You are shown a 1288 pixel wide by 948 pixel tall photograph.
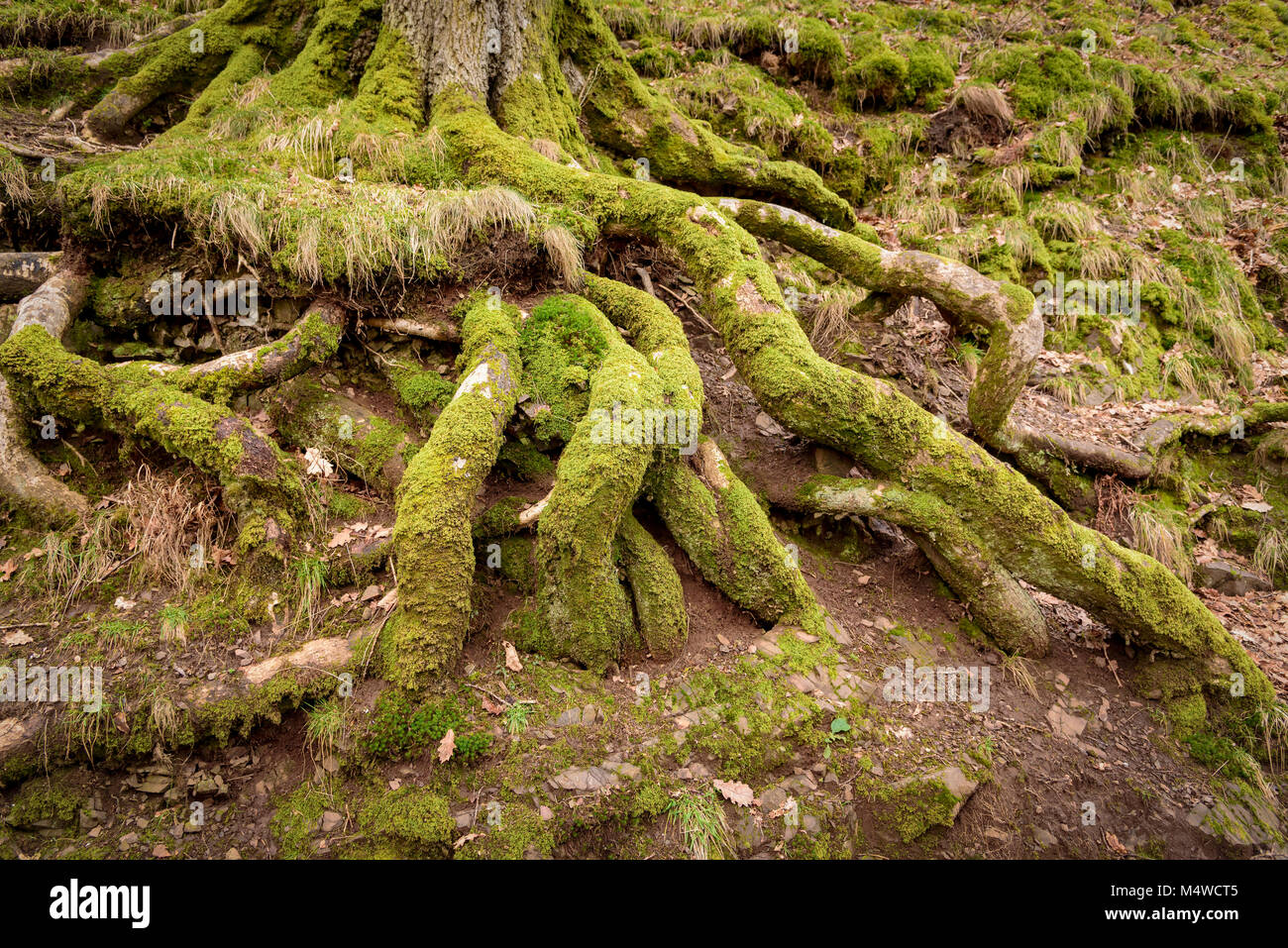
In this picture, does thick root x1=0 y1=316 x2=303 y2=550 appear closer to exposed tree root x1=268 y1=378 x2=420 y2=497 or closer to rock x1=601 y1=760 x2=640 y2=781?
exposed tree root x1=268 y1=378 x2=420 y2=497

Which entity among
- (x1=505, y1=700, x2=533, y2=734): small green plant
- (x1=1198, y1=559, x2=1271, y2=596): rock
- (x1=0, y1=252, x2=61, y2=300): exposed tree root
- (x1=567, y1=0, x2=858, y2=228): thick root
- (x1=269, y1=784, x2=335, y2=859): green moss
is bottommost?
→ (x1=269, y1=784, x2=335, y2=859): green moss

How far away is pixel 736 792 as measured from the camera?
11.4ft

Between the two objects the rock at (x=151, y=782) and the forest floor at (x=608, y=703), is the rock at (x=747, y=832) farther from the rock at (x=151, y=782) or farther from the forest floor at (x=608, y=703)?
the rock at (x=151, y=782)

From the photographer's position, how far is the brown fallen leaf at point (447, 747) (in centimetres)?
334

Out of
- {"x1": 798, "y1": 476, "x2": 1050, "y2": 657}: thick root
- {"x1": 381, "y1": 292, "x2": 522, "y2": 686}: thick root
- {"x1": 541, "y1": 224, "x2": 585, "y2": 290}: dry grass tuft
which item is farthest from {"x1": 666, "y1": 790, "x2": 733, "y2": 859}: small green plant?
{"x1": 541, "y1": 224, "x2": 585, "y2": 290}: dry grass tuft

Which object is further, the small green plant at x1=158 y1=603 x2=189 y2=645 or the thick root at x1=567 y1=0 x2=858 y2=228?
the thick root at x1=567 y1=0 x2=858 y2=228

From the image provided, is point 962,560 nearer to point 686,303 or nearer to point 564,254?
point 686,303

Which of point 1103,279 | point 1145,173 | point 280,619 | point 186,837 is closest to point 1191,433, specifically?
Result: point 1103,279

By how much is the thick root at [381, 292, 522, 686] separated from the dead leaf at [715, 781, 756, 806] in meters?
1.74

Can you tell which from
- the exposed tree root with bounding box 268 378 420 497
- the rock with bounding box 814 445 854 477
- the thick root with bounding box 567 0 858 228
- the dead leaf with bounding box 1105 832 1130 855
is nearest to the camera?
the dead leaf with bounding box 1105 832 1130 855

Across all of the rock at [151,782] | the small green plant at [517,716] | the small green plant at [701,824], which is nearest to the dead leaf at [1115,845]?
the small green plant at [701,824]

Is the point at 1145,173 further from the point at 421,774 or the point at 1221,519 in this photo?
the point at 421,774

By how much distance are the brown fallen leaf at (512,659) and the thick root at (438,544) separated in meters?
0.31

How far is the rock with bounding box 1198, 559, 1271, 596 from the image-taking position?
5.80 metres
